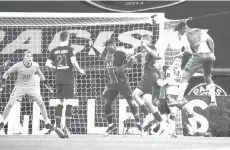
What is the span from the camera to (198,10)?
4051 millimetres

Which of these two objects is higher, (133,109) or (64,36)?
(64,36)

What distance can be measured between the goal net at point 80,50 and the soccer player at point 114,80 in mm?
47

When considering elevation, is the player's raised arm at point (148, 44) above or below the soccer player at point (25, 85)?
above

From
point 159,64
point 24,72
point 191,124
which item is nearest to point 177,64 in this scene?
point 159,64

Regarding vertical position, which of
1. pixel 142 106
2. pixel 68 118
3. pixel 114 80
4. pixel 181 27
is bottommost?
pixel 68 118

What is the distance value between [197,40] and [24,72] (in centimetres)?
181

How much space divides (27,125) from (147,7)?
1.72 meters

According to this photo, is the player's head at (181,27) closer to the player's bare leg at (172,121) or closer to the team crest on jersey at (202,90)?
the team crest on jersey at (202,90)

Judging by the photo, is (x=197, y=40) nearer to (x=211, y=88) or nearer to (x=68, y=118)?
(x=211, y=88)

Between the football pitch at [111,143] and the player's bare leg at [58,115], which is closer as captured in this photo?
the football pitch at [111,143]

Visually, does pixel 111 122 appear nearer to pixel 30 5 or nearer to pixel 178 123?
pixel 178 123

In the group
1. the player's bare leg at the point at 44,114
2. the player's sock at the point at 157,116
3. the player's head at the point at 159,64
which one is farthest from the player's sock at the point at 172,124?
the player's bare leg at the point at 44,114

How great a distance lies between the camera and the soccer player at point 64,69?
4070 mm

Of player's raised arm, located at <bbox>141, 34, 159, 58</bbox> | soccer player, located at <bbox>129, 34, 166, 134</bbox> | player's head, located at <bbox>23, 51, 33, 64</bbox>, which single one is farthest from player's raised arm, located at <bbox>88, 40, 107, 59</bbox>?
player's head, located at <bbox>23, 51, 33, 64</bbox>
